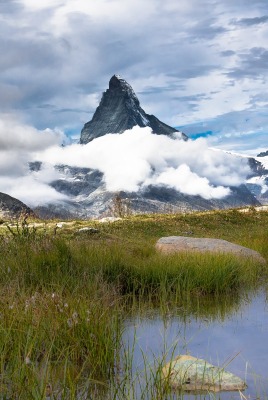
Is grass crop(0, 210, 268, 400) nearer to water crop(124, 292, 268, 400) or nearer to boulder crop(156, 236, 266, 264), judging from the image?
water crop(124, 292, 268, 400)

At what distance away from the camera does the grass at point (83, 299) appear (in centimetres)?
543

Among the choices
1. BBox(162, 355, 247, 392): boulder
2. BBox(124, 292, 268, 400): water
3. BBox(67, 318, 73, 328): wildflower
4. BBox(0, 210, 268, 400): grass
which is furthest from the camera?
BBox(67, 318, 73, 328): wildflower

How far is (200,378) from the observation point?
5.78 metres

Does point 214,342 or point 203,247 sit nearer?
point 214,342

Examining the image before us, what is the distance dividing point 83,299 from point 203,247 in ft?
27.2

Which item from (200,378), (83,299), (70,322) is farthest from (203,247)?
(200,378)

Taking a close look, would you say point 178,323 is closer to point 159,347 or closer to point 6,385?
point 159,347

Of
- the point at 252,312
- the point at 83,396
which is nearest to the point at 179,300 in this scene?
the point at 252,312

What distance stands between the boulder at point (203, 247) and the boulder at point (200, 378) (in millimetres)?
8614

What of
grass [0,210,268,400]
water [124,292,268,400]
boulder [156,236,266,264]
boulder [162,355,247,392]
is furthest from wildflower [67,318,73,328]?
boulder [156,236,266,264]

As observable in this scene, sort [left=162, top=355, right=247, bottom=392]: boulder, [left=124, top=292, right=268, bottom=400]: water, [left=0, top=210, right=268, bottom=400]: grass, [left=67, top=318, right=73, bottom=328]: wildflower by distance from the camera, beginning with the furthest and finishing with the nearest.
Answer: [left=67, top=318, right=73, bottom=328]: wildflower < [left=124, top=292, right=268, bottom=400]: water < [left=162, top=355, right=247, bottom=392]: boulder < [left=0, top=210, right=268, bottom=400]: grass

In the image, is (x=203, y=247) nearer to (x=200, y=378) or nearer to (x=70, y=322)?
(x=70, y=322)

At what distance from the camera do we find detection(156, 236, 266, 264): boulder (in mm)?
14834

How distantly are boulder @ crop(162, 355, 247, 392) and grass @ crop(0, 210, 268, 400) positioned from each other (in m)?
0.29
